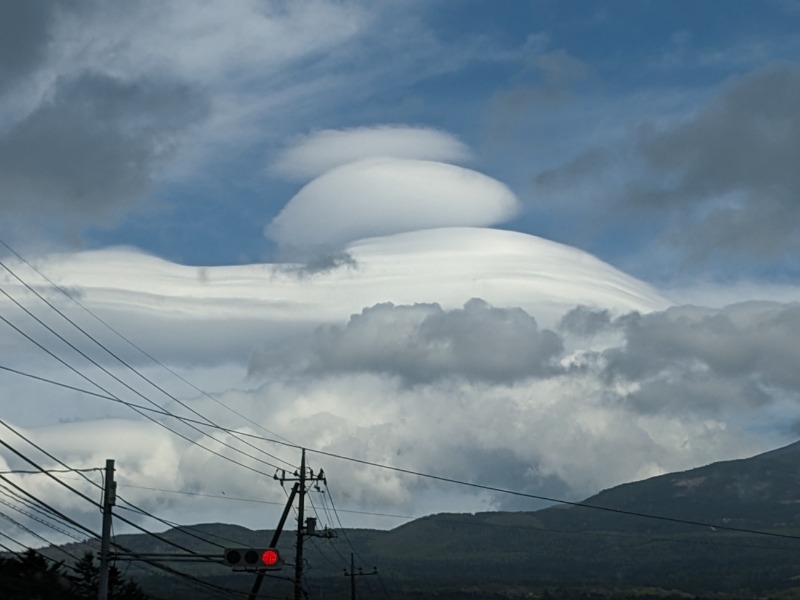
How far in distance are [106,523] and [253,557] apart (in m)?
8.04

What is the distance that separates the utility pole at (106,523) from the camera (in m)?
45.4

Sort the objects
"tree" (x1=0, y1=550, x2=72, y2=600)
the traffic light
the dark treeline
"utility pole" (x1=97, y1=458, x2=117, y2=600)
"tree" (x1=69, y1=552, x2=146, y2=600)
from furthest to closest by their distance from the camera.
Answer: "tree" (x1=69, y1=552, x2=146, y2=600) → the dark treeline → "tree" (x1=0, y1=550, x2=72, y2=600) → "utility pole" (x1=97, y1=458, x2=117, y2=600) → the traffic light

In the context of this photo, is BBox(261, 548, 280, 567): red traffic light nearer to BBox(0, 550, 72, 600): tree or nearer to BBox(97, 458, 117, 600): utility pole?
BBox(97, 458, 117, 600): utility pole

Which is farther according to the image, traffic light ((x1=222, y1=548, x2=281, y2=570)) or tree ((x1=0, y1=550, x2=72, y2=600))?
tree ((x1=0, y1=550, x2=72, y2=600))

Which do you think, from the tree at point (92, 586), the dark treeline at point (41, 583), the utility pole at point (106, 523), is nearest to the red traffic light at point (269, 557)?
the utility pole at point (106, 523)

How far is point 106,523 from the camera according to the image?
149ft

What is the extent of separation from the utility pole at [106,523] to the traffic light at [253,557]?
6.53 meters

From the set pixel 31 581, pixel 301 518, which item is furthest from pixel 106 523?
pixel 31 581

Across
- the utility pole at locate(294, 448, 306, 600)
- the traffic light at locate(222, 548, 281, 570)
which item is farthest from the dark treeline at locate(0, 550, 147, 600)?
the traffic light at locate(222, 548, 281, 570)

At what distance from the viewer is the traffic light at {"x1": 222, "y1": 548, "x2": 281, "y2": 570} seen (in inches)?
1597

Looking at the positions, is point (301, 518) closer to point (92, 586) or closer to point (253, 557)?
point (253, 557)

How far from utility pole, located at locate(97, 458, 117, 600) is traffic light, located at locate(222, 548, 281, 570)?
6528 mm

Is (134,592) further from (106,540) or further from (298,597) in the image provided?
(106,540)

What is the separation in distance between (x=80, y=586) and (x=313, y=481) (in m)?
43.2
